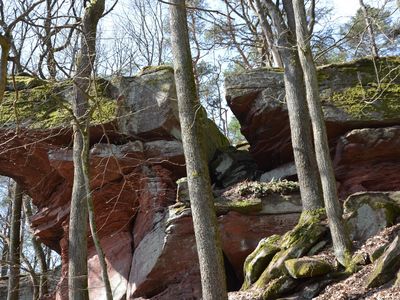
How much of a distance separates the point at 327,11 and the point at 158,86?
25.6 feet

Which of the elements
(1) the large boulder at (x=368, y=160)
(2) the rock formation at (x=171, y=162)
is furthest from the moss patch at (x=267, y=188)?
(1) the large boulder at (x=368, y=160)

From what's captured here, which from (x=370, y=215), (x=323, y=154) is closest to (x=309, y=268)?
(x=370, y=215)

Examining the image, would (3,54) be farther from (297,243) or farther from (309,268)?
(297,243)

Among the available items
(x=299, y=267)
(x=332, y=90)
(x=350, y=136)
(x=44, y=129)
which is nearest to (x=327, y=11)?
(x=332, y=90)

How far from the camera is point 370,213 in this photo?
309 inches

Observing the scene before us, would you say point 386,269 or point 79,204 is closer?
point 386,269

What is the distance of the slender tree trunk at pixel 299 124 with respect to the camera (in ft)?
29.7

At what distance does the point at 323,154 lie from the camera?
7680 mm

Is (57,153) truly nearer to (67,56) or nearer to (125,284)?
(67,56)

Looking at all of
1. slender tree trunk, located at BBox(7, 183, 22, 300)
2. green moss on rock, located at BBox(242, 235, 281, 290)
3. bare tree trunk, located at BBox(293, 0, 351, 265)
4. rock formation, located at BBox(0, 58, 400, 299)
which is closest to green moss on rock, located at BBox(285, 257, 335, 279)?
bare tree trunk, located at BBox(293, 0, 351, 265)

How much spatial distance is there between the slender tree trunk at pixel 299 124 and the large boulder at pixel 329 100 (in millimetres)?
1672

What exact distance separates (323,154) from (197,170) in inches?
81.4

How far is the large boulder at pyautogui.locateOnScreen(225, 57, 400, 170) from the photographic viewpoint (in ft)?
37.9

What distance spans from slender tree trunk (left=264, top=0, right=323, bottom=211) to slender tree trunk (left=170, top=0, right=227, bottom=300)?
1.90m
